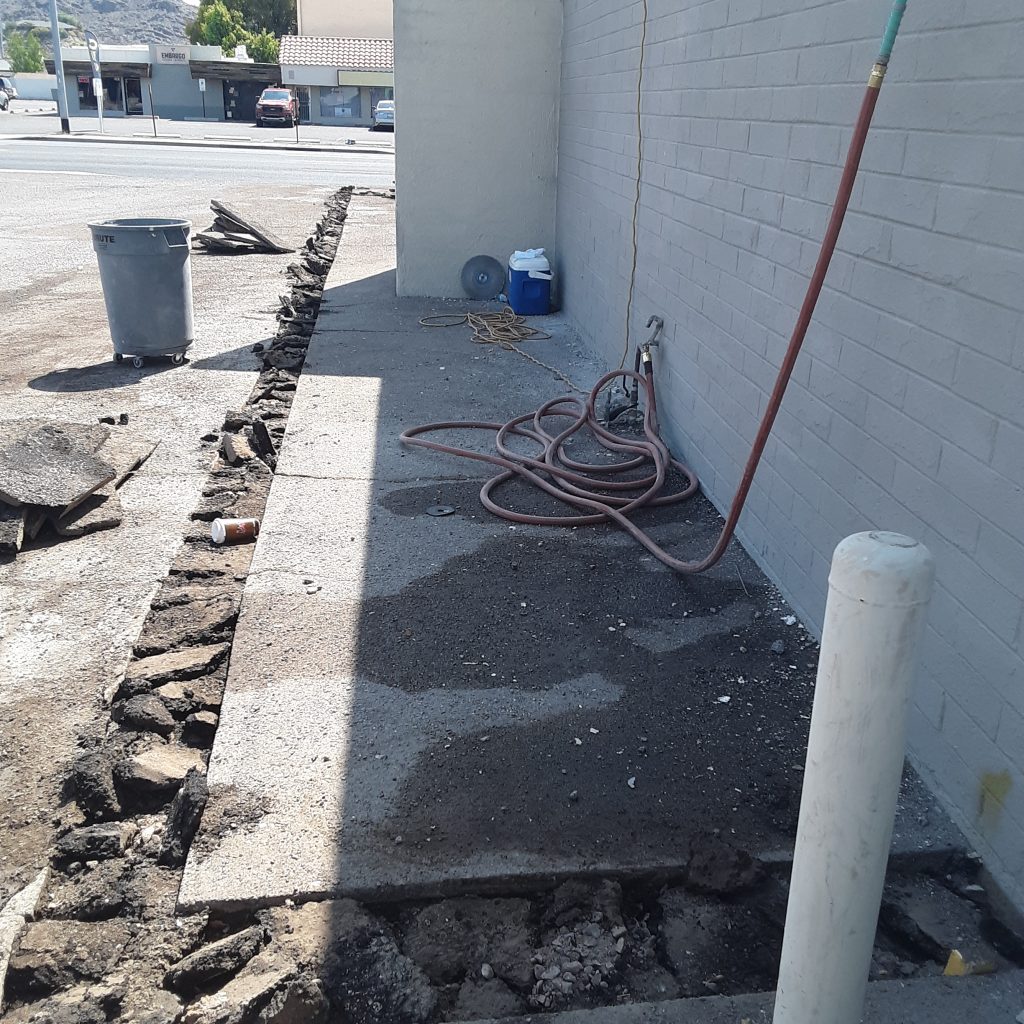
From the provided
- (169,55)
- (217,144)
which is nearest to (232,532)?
(217,144)

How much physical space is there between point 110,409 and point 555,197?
20.2ft

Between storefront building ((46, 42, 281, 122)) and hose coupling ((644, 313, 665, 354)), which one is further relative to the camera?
storefront building ((46, 42, 281, 122))

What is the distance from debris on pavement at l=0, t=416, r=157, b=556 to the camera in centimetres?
516

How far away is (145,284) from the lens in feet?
26.8

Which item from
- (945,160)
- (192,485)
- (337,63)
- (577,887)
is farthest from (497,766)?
(337,63)

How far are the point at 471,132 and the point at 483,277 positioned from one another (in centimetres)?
161

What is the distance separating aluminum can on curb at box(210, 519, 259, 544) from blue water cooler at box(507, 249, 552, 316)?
6.38 metres

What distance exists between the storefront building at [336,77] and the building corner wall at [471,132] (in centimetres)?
6027

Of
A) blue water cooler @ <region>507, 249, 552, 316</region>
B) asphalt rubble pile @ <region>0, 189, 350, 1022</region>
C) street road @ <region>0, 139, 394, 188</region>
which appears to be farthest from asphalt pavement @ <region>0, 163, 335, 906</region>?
street road @ <region>0, 139, 394, 188</region>

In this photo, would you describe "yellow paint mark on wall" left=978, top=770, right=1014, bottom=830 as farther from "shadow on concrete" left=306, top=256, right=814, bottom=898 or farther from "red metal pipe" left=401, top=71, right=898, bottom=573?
"red metal pipe" left=401, top=71, right=898, bottom=573

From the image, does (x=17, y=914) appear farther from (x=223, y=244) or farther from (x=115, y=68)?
(x=115, y=68)

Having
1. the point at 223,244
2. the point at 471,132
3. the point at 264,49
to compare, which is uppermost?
the point at 264,49

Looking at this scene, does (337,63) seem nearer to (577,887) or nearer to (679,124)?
(679,124)

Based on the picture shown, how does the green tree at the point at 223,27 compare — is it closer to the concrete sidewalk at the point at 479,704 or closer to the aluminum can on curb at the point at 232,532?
the aluminum can on curb at the point at 232,532
